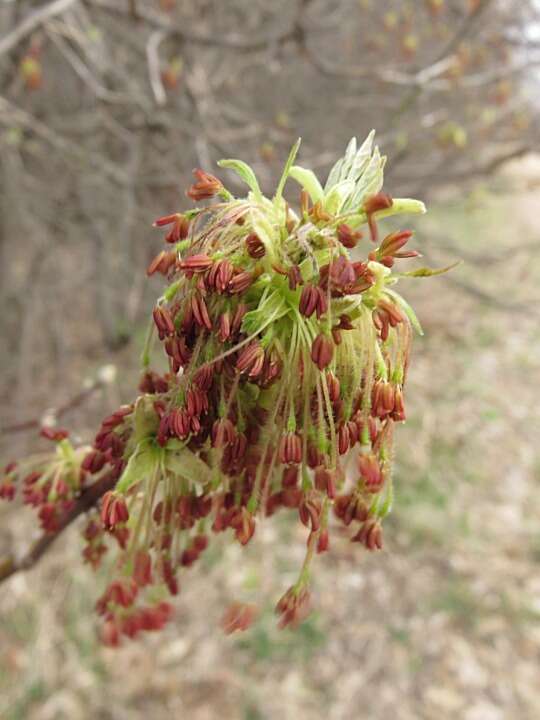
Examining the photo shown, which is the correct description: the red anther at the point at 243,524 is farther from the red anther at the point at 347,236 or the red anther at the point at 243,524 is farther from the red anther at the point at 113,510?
the red anther at the point at 347,236

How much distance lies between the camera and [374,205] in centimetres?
98

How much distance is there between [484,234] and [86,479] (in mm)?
11072

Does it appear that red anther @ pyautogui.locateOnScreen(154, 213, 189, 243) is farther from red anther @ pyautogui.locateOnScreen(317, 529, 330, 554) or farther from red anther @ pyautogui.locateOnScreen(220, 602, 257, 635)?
red anther @ pyautogui.locateOnScreen(220, 602, 257, 635)

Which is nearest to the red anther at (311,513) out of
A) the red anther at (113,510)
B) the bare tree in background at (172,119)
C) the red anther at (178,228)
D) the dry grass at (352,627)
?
the red anther at (113,510)

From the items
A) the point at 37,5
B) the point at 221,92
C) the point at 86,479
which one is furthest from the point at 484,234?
the point at 86,479

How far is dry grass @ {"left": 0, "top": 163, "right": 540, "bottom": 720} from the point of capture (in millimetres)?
3990

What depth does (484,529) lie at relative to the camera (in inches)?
206

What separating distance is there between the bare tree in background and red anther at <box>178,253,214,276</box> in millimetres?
2763

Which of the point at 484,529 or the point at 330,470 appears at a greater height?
→ the point at 330,470

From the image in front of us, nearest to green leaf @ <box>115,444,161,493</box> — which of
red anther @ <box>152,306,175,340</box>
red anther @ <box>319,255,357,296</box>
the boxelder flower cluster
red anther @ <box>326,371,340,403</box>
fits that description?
the boxelder flower cluster

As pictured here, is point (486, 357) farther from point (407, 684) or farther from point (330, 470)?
point (330, 470)

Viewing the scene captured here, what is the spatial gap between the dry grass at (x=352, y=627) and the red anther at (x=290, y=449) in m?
2.59

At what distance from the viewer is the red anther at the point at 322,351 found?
983mm

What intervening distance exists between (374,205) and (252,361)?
313mm
